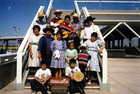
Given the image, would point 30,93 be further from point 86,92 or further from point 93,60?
point 93,60

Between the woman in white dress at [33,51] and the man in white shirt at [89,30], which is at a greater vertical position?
the man in white shirt at [89,30]

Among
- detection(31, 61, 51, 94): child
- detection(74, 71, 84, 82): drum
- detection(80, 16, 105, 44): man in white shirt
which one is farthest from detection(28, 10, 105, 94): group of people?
detection(80, 16, 105, 44): man in white shirt

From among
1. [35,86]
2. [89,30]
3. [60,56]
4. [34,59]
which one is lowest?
[35,86]

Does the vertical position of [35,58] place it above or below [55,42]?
below

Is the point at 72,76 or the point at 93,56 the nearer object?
the point at 72,76

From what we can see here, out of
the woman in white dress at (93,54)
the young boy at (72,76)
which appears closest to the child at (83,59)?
the woman in white dress at (93,54)

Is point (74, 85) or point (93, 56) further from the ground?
point (93, 56)

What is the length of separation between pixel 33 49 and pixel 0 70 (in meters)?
1.12

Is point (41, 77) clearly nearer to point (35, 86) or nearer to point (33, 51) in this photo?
point (35, 86)

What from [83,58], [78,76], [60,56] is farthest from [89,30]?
[78,76]

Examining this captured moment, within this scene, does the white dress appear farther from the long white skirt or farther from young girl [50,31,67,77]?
young girl [50,31,67,77]

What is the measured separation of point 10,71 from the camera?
4473 mm

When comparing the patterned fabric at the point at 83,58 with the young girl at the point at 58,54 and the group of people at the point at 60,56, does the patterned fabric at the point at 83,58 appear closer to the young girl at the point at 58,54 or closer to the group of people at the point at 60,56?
the group of people at the point at 60,56

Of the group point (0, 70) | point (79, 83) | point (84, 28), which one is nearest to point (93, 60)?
point (79, 83)
